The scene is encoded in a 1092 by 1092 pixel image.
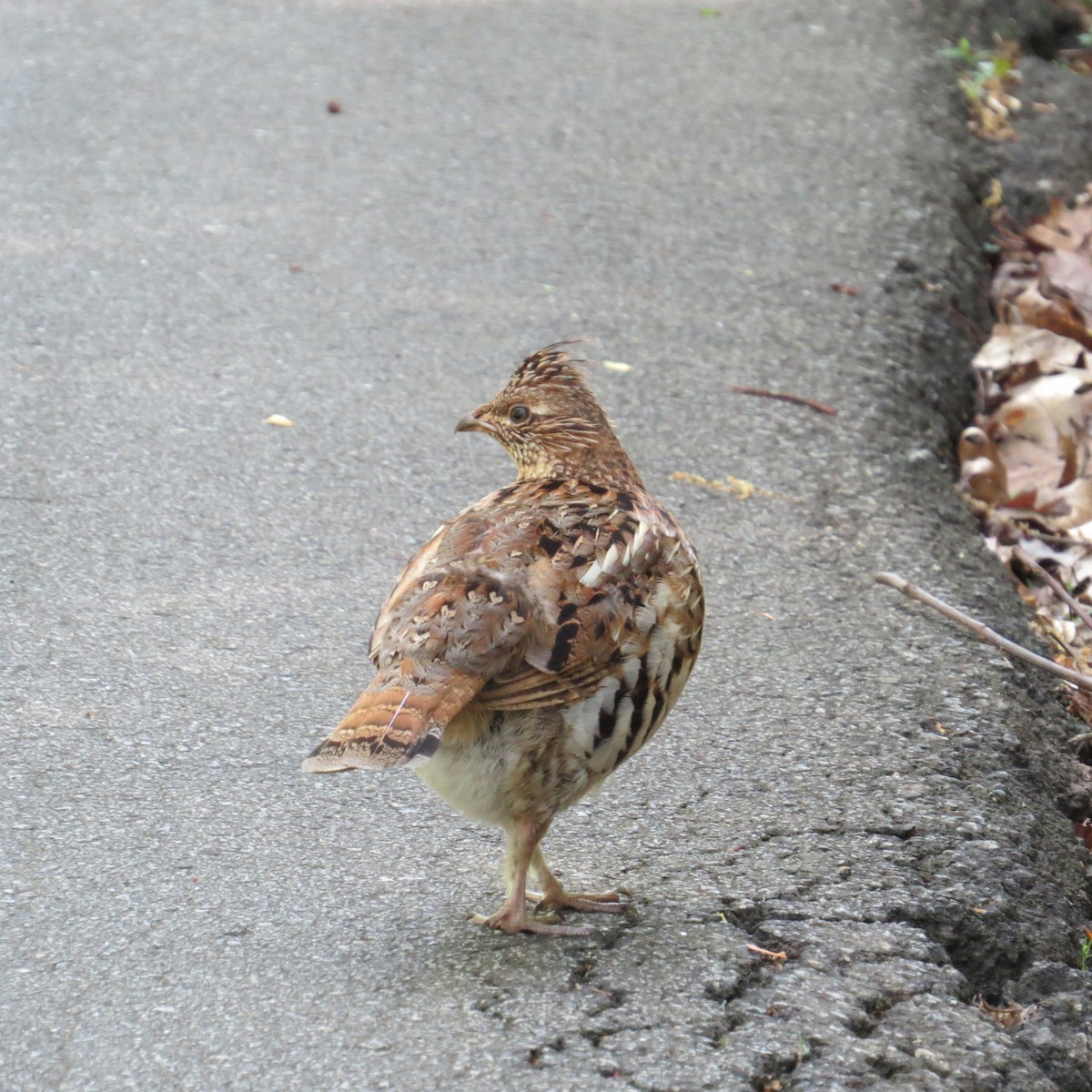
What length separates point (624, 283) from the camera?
Result: 7320 mm

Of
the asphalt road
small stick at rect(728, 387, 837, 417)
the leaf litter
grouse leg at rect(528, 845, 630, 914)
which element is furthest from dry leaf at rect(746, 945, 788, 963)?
small stick at rect(728, 387, 837, 417)

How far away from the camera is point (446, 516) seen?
5625 millimetres

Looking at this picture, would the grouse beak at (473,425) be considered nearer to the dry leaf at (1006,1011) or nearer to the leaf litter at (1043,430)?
the leaf litter at (1043,430)

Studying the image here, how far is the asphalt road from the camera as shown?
10.8 ft

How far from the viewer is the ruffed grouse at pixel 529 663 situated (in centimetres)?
333

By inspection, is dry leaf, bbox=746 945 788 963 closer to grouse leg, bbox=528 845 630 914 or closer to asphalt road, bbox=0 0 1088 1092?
asphalt road, bbox=0 0 1088 1092

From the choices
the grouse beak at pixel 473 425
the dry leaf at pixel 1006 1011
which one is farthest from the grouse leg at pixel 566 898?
the grouse beak at pixel 473 425

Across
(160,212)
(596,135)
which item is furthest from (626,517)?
(596,135)

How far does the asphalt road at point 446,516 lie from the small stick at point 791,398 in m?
0.06

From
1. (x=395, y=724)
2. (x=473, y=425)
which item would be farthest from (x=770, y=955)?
(x=473, y=425)

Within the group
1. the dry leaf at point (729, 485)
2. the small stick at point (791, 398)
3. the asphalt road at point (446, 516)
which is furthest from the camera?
the small stick at point (791, 398)

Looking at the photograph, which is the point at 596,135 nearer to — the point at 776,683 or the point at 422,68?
the point at 422,68

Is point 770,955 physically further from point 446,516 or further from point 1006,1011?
point 446,516

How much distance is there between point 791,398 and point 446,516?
1.71 metres
